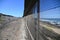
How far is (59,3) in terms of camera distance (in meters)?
0.94

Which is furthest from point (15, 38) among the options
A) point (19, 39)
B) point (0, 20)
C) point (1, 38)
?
point (0, 20)

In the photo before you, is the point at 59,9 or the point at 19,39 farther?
the point at 19,39

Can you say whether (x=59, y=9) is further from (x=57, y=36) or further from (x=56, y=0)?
(x=57, y=36)

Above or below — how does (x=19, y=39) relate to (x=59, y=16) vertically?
below

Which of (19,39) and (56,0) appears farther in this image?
(19,39)

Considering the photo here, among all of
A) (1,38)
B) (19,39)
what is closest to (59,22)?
(19,39)

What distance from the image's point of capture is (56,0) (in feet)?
3.29

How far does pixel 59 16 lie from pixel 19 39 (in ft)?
13.9

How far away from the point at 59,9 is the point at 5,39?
14.9 feet

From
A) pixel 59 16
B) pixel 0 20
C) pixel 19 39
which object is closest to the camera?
pixel 59 16

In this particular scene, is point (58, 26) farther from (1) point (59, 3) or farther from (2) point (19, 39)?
(2) point (19, 39)

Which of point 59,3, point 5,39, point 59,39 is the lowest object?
point 5,39

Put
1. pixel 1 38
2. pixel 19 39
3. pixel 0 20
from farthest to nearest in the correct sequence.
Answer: pixel 0 20 < pixel 1 38 < pixel 19 39

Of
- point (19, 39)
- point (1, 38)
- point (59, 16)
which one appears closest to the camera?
point (59, 16)
